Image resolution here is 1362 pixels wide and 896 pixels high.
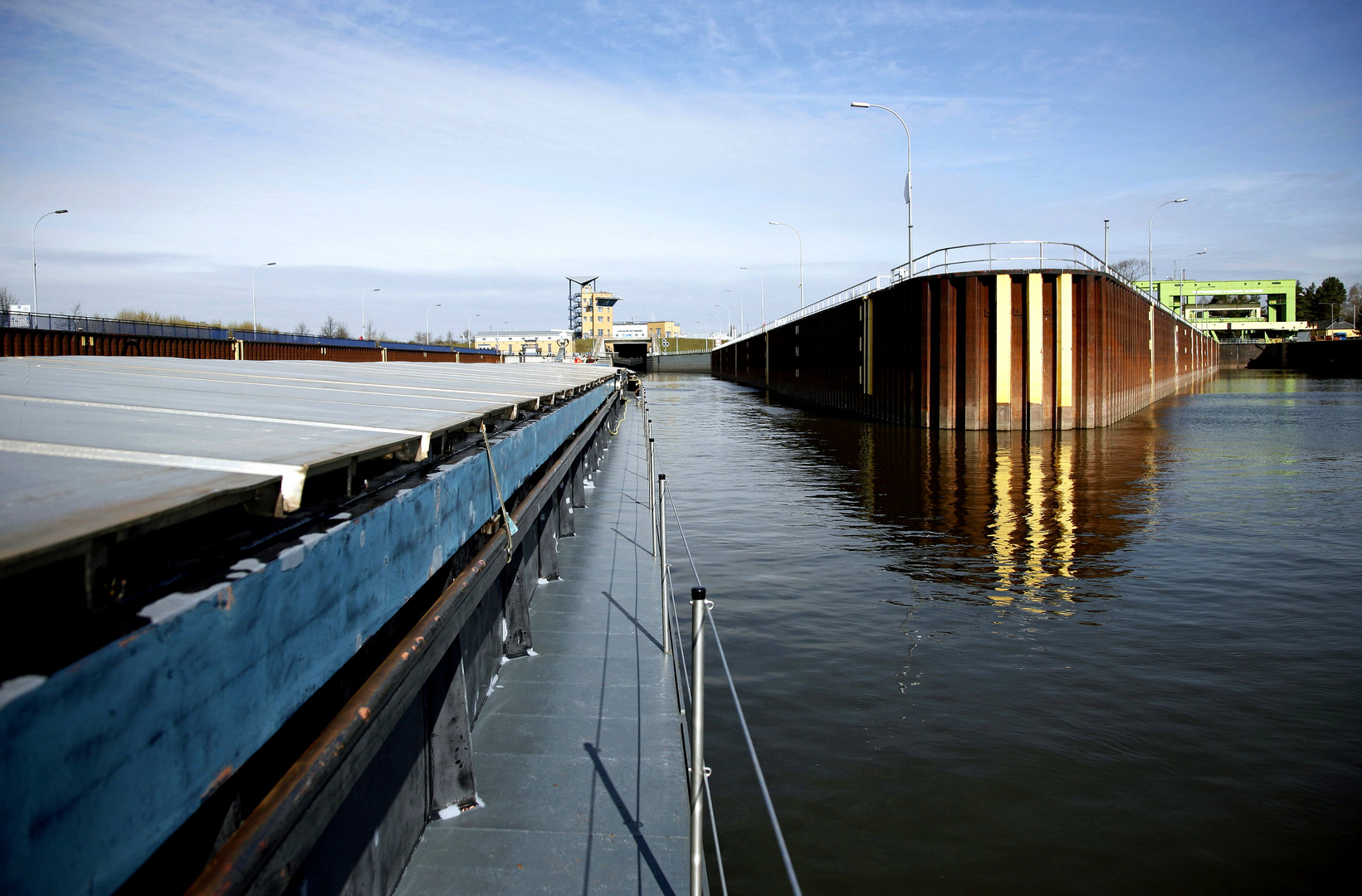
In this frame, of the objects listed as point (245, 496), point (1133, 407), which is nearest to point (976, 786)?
point (245, 496)

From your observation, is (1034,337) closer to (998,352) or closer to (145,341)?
(998,352)

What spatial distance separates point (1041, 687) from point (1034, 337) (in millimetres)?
23796

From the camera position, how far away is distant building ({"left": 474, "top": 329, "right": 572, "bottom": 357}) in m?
111

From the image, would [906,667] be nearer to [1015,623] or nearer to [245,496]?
[1015,623]

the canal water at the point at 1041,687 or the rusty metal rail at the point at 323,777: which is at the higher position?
the rusty metal rail at the point at 323,777

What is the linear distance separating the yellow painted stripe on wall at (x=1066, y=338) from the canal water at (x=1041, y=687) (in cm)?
1188

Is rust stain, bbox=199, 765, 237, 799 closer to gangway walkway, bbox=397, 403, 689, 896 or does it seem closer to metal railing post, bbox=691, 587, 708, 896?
metal railing post, bbox=691, 587, 708, 896

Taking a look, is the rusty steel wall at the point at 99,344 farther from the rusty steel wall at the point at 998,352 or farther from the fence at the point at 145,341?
the rusty steel wall at the point at 998,352

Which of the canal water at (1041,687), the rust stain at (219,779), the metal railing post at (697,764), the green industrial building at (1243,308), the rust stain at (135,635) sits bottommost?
the canal water at (1041,687)

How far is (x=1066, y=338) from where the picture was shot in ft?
98.7

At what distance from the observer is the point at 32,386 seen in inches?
151

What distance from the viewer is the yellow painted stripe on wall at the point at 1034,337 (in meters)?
29.6

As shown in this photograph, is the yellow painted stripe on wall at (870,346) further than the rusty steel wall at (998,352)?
Yes

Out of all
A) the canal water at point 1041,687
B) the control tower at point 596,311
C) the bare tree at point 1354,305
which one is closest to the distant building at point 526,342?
the control tower at point 596,311
